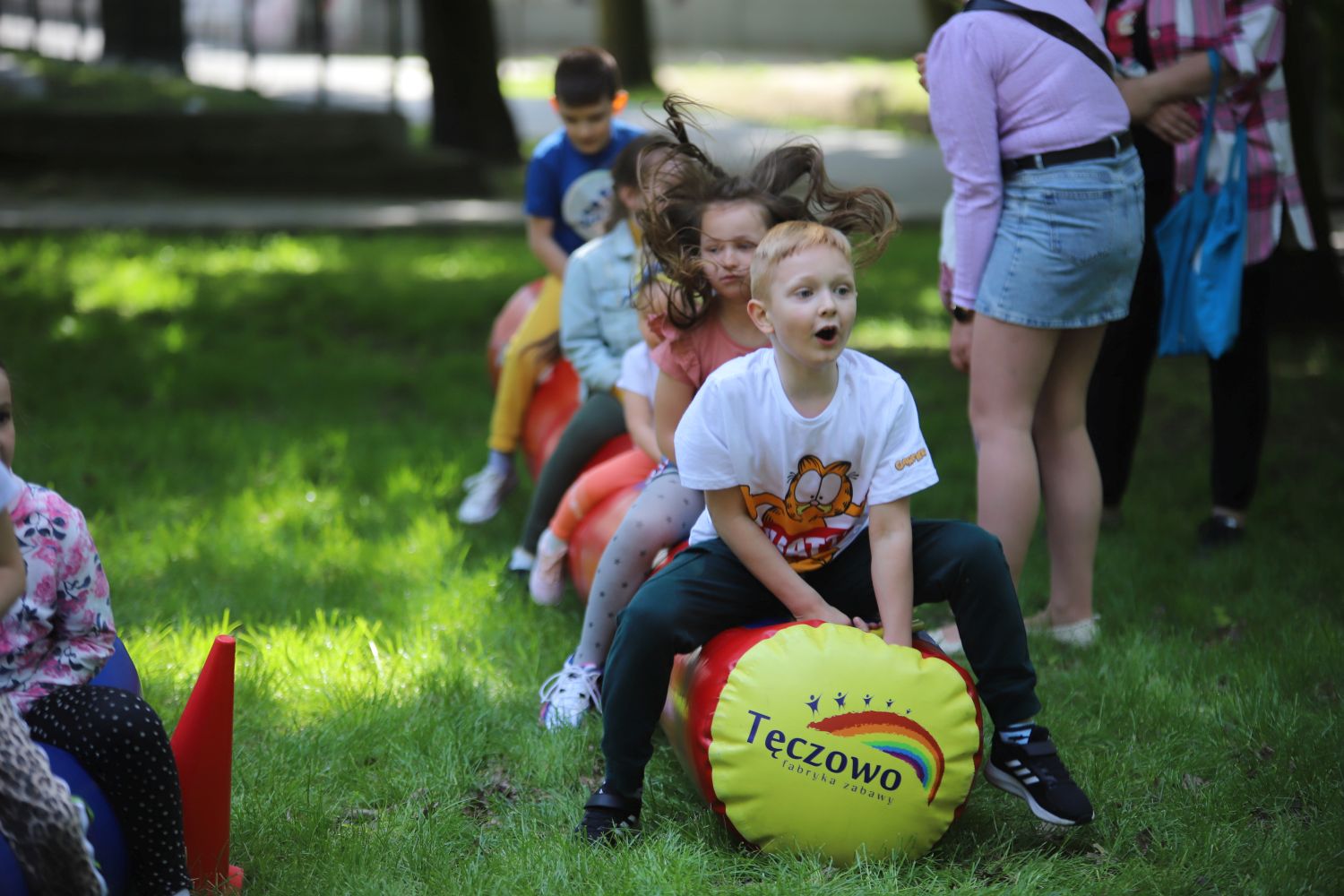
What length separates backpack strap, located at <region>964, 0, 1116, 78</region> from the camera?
3.96 metres

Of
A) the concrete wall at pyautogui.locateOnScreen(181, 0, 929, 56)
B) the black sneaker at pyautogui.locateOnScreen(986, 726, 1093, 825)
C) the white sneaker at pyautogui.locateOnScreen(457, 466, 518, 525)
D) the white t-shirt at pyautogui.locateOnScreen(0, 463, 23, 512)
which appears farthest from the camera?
the concrete wall at pyautogui.locateOnScreen(181, 0, 929, 56)

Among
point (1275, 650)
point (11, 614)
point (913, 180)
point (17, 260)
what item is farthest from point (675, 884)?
point (913, 180)

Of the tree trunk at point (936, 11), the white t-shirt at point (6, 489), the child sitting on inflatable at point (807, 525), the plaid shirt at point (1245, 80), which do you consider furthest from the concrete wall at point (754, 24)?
the white t-shirt at point (6, 489)

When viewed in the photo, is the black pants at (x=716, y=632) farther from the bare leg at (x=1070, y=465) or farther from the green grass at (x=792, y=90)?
the green grass at (x=792, y=90)

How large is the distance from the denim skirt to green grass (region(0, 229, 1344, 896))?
3.49 feet

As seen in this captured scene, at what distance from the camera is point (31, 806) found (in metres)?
2.52

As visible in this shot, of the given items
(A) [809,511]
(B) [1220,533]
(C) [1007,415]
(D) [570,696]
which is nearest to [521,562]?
(D) [570,696]

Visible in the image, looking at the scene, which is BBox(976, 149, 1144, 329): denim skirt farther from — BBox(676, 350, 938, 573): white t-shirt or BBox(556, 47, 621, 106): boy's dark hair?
BBox(556, 47, 621, 106): boy's dark hair

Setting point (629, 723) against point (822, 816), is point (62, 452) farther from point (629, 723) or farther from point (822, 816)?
point (822, 816)

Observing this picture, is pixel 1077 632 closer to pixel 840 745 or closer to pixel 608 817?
pixel 840 745

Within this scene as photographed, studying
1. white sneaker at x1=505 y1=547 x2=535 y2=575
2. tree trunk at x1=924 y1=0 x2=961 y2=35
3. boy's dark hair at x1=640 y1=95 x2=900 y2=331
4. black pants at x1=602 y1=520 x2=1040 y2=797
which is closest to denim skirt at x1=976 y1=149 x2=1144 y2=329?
boy's dark hair at x1=640 y1=95 x2=900 y2=331

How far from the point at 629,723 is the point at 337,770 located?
866 mm

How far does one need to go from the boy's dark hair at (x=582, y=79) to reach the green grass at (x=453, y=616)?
164 cm

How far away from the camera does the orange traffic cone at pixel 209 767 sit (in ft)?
9.91
